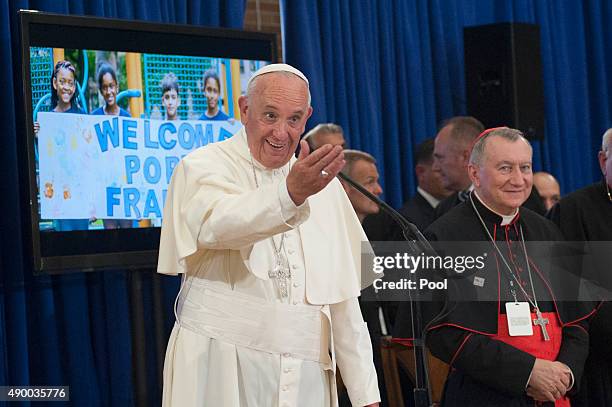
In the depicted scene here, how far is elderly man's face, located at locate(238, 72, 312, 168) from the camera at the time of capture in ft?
9.16

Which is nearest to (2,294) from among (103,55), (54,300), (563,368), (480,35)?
(54,300)

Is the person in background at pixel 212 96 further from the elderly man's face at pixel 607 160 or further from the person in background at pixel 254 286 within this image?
the person in background at pixel 254 286

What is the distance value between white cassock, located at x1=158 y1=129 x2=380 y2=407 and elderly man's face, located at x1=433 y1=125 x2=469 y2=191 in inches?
104

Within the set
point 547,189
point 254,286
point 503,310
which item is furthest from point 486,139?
point 547,189

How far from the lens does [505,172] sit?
3.93 meters

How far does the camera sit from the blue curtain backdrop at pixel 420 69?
21.0ft

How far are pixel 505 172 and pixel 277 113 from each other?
1441mm

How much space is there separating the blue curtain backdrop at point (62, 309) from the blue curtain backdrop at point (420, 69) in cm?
135

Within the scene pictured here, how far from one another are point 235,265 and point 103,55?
214 centimetres

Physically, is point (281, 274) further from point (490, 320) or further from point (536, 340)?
point (536, 340)

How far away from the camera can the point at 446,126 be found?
5.73 m

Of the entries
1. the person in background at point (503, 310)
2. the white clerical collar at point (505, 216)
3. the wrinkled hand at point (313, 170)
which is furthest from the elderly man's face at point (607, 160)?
the wrinkled hand at point (313, 170)

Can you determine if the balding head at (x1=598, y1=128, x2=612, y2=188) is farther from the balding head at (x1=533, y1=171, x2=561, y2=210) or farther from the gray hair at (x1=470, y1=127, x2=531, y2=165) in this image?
the balding head at (x1=533, y1=171, x2=561, y2=210)

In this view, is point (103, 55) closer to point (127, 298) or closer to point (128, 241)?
point (128, 241)
